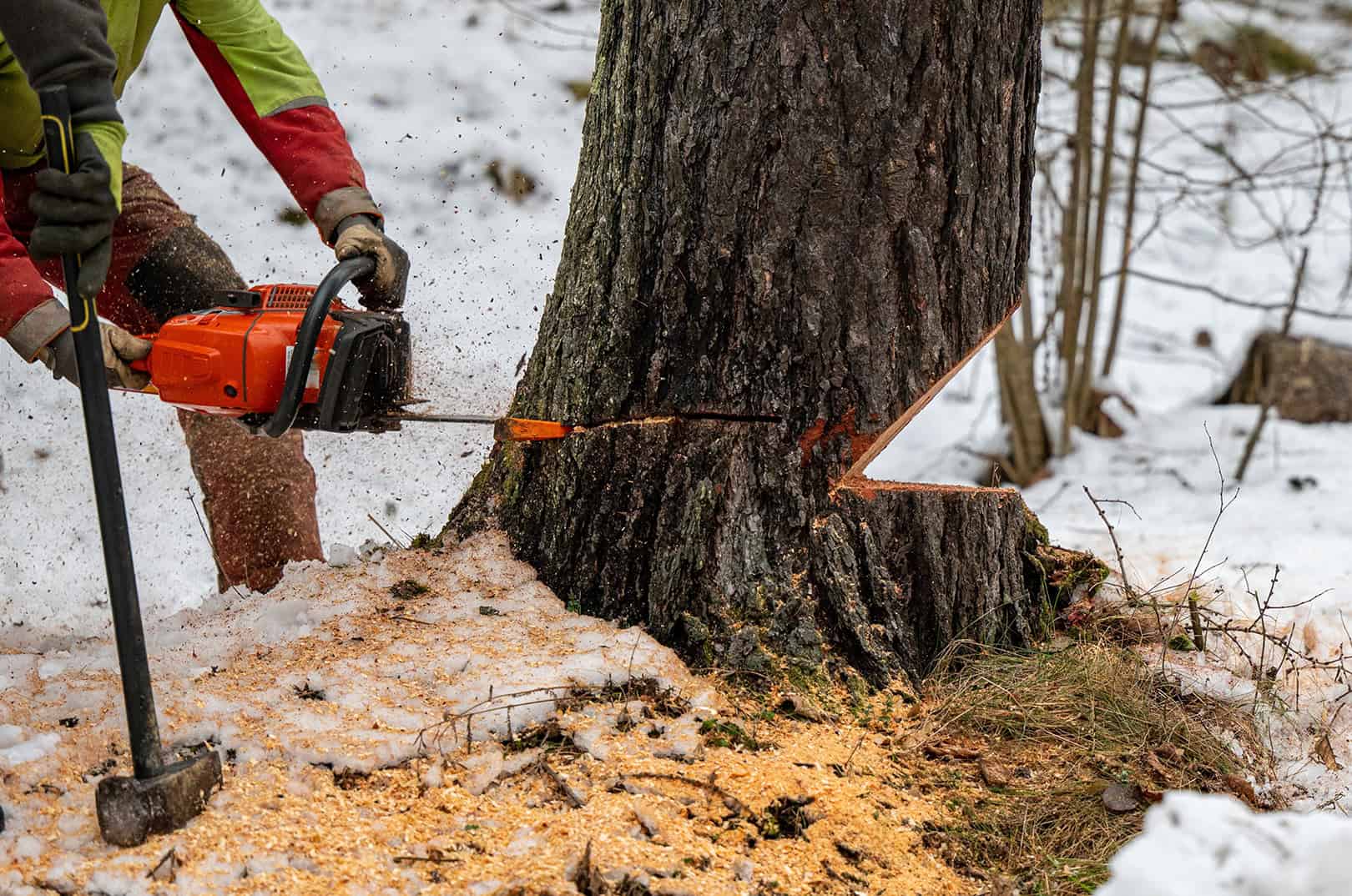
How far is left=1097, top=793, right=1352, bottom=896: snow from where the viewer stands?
1.09 meters

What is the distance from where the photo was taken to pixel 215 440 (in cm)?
328

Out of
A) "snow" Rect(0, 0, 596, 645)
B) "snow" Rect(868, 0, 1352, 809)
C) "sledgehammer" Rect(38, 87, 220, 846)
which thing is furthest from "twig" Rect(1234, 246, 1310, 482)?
"sledgehammer" Rect(38, 87, 220, 846)

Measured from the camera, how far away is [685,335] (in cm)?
228

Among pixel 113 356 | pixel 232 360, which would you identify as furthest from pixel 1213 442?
pixel 113 356

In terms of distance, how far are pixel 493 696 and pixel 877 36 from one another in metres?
1.50

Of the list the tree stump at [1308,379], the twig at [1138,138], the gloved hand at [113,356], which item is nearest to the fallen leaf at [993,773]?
the gloved hand at [113,356]

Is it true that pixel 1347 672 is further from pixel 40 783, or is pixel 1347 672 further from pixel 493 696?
pixel 40 783

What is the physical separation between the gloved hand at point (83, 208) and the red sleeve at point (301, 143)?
3.01 feet

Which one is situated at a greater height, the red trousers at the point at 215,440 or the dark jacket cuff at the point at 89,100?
the dark jacket cuff at the point at 89,100

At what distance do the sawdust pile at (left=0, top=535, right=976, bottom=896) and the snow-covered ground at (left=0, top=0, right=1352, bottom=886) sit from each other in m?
0.68

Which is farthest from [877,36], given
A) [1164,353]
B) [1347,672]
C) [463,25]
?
[1164,353]

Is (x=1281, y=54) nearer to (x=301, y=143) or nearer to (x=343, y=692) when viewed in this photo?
(x=301, y=143)

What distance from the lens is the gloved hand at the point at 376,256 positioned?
2.72 metres

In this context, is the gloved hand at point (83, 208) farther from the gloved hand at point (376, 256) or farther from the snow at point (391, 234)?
the snow at point (391, 234)
